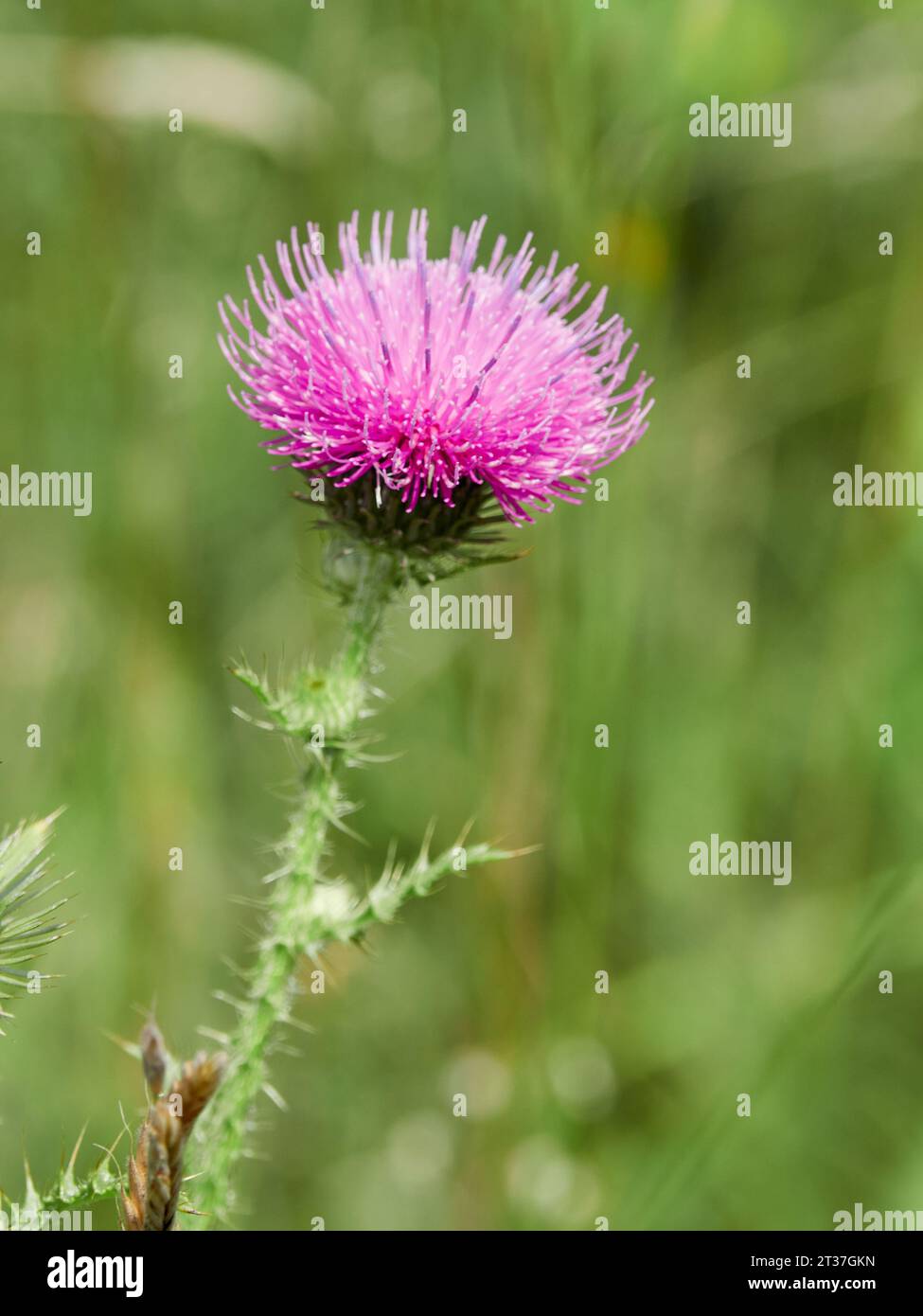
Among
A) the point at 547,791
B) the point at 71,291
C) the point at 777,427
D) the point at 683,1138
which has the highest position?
the point at 71,291

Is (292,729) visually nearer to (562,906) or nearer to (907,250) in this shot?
(562,906)

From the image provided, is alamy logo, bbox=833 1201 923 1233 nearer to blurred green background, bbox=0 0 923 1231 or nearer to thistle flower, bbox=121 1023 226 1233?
blurred green background, bbox=0 0 923 1231

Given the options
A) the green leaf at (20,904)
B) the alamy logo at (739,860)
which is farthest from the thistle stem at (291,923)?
the alamy logo at (739,860)

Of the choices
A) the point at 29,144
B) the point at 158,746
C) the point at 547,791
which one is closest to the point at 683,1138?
the point at 547,791

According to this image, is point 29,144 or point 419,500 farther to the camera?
point 29,144
